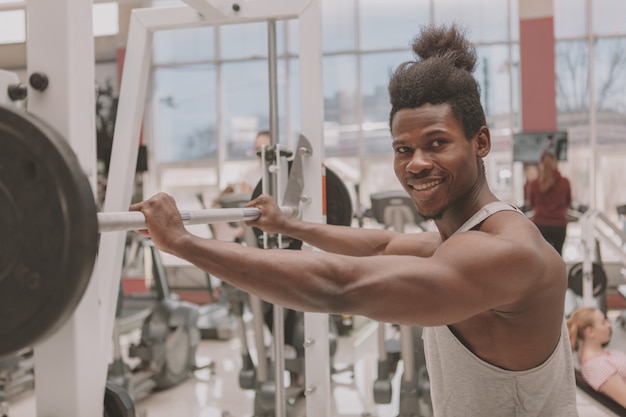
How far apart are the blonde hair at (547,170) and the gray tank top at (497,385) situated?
196 inches

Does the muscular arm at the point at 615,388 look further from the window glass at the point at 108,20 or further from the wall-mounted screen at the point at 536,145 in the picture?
the window glass at the point at 108,20

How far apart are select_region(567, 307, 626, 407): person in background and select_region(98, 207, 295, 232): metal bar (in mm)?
2563

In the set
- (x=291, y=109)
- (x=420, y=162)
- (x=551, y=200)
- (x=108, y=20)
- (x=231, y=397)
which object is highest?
(x=108, y=20)

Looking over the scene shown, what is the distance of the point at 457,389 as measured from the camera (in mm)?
1354

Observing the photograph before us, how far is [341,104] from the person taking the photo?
8.45 m

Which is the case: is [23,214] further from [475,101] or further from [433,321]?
[475,101]

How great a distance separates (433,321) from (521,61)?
748 centimetres

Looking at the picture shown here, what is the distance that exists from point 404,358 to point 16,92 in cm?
294

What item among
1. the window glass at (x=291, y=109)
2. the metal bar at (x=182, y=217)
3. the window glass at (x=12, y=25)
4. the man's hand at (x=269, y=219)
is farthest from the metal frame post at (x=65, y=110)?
the window glass at (x=291, y=109)

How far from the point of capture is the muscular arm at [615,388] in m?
3.47

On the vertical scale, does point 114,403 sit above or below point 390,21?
below

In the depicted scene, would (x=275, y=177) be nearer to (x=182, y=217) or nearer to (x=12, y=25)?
(x=182, y=217)

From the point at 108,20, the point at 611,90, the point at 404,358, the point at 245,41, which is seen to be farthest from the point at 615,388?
the point at 108,20

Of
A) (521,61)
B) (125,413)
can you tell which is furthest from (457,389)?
(521,61)
